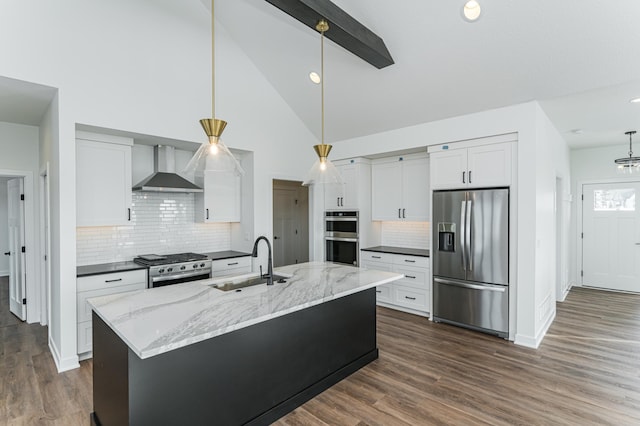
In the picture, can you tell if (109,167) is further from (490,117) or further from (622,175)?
(622,175)

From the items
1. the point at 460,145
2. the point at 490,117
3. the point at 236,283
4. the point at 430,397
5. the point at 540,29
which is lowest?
the point at 430,397

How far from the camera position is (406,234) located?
5.65 m

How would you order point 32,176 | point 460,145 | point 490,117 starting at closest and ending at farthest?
1. point 490,117
2. point 460,145
3. point 32,176

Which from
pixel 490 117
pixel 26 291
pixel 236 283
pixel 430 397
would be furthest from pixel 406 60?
pixel 26 291

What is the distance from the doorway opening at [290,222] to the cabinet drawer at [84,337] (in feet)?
8.81

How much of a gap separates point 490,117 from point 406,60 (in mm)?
1262

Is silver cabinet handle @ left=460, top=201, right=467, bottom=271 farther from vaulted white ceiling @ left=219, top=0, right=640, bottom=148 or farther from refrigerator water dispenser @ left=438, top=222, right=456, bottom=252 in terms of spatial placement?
vaulted white ceiling @ left=219, top=0, right=640, bottom=148

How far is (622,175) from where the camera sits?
5.96 meters

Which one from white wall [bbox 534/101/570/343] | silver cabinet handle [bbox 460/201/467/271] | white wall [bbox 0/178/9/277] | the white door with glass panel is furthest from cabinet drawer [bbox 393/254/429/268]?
white wall [bbox 0/178/9/277]

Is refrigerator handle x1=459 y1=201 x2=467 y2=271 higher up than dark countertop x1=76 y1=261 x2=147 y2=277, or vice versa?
refrigerator handle x1=459 y1=201 x2=467 y2=271

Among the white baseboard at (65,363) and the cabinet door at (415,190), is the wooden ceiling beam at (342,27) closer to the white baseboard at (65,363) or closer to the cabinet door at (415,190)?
the cabinet door at (415,190)

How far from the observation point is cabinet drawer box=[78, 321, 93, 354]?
11.3 ft

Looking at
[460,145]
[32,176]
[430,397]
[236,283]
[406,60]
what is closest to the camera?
[430,397]

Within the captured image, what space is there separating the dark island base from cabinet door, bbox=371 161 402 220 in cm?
264
